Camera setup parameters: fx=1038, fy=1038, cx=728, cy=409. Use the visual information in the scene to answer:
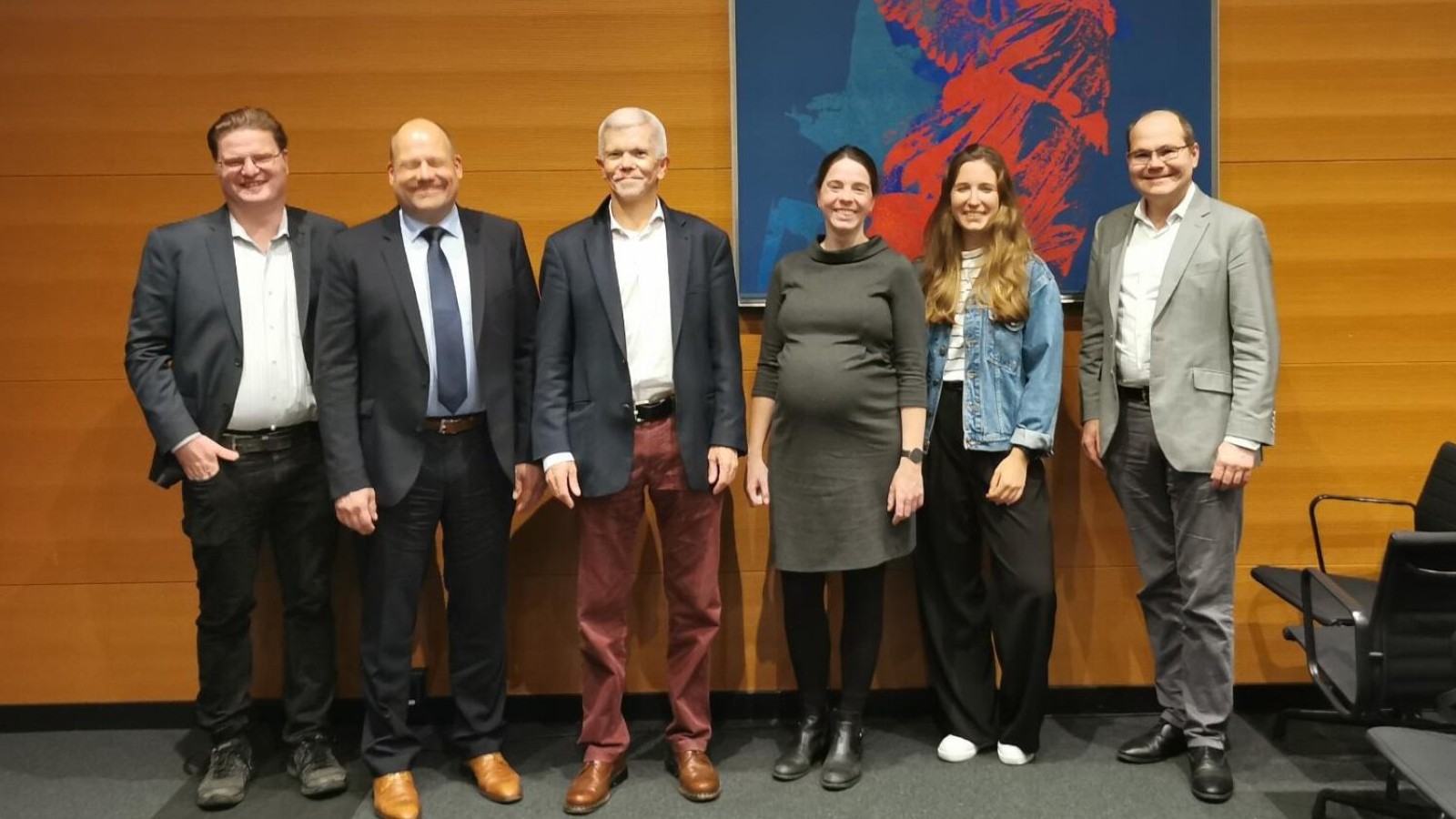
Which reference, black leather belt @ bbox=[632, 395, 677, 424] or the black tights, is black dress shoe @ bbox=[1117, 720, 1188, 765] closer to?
the black tights

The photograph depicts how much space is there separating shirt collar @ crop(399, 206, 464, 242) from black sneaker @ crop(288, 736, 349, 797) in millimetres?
1516

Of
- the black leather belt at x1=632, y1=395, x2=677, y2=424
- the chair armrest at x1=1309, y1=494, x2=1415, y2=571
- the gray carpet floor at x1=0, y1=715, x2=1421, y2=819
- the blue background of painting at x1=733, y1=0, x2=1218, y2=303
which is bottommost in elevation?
the gray carpet floor at x1=0, y1=715, x2=1421, y2=819

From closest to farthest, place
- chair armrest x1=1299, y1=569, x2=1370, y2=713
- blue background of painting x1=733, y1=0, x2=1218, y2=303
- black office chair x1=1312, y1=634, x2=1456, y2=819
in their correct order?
black office chair x1=1312, y1=634, x2=1456, y2=819
chair armrest x1=1299, y1=569, x2=1370, y2=713
blue background of painting x1=733, y1=0, x2=1218, y2=303

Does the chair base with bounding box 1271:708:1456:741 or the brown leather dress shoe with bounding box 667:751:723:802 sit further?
the chair base with bounding box 1271:708:1456:741

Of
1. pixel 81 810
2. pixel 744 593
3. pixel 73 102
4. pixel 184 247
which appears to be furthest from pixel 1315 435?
pixel 73 102

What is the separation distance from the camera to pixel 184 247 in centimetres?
288

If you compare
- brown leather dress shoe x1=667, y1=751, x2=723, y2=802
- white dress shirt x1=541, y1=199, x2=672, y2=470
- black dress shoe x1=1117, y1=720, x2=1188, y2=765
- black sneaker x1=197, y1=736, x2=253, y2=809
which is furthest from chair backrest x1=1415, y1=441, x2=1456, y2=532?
black sneaker x1=197, y1=736, x2=253, y2=809

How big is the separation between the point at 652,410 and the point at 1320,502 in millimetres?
2307

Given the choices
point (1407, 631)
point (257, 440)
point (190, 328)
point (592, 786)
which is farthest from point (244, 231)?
point (1407, 631)

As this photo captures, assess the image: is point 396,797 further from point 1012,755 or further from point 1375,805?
point 1375,805

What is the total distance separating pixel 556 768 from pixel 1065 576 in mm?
1783

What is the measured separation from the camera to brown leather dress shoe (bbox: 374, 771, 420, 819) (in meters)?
2.82

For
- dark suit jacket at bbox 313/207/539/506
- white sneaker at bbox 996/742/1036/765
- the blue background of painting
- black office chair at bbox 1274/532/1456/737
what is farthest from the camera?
the blue background of painting

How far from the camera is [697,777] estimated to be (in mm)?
2922
